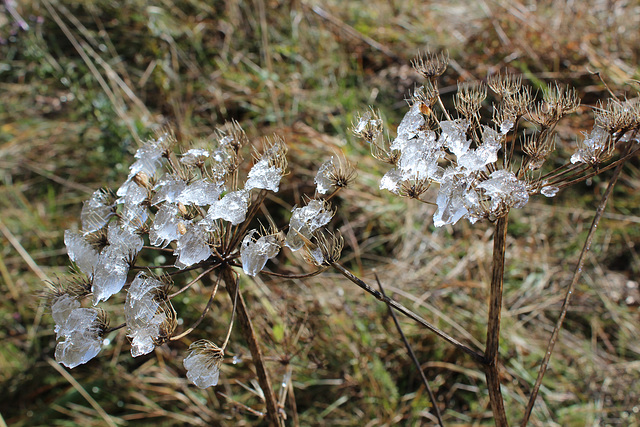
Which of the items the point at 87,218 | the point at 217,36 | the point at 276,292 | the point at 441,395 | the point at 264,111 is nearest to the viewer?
the point at 87,218

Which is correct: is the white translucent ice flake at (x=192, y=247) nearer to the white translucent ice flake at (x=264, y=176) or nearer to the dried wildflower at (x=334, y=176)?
the white translucent ice flake at (x=264, y=176)

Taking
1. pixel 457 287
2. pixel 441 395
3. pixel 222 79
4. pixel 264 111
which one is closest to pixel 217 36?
pixel 222 79

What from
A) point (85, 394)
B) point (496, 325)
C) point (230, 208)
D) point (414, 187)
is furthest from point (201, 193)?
point (85, 394)

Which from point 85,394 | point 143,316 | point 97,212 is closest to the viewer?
point 143,316

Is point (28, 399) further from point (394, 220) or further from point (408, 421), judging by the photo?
point (394, 220)

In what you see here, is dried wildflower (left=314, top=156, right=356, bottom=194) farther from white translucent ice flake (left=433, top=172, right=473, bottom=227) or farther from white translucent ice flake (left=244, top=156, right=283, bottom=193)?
white translucent ice flake (left=433, top=172, right=473, bottom=227)

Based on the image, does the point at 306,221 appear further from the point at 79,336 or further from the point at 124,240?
the point at 79,336
